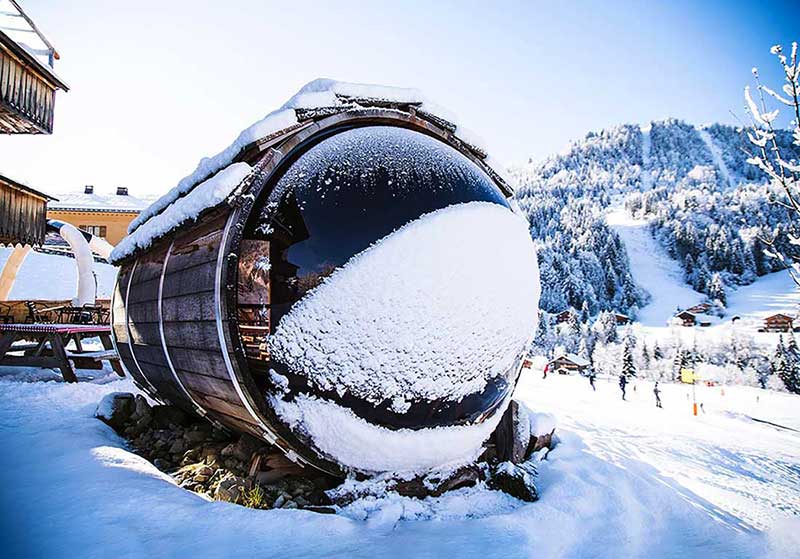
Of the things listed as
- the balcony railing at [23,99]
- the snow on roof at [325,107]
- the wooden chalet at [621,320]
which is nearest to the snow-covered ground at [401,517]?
the snow on roof at [325,107]

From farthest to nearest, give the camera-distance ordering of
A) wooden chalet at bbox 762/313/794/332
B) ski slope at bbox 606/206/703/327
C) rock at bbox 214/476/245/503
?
ski slope at bbox 606/206/703/327
wooden chalet at bbox 762/313/794/332
rock at bbox 214/476/245/503

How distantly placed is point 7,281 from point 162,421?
15.1m

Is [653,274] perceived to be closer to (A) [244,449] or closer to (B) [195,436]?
(B) [195,436]

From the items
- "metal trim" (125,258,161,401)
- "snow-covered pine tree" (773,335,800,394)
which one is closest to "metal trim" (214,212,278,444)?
"metal trim" (125,258,161,401)

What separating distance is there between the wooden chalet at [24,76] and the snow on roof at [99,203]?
Answer: 17.5 metres

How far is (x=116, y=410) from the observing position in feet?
13.4

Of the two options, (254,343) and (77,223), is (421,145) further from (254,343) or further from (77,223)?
(77,223)

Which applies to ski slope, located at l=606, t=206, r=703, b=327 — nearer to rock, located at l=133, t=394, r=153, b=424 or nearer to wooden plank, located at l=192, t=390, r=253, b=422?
rock, located at l=133, t=394, r=153, b=424

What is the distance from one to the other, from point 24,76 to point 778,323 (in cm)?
10078

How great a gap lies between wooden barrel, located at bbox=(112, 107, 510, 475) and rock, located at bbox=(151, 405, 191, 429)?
0.54m

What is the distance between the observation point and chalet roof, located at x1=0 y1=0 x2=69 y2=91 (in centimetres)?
1070

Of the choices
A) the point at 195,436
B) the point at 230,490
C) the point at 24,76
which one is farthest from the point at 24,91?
the point at 230,490

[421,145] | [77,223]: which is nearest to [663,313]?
[77,223]

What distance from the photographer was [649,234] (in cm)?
14450
